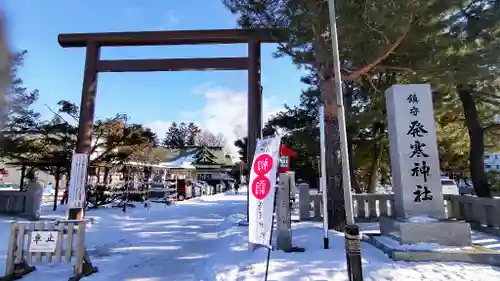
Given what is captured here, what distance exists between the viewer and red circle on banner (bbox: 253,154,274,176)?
435 centimetres

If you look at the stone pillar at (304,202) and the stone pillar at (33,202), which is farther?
the stone pillar at (33,202)

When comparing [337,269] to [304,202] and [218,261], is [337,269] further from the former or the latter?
[304,202]

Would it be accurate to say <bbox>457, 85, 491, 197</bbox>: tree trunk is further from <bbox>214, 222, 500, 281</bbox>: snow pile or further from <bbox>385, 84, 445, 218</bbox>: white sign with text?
<bbox>214, 222, 500, 281</bbox>: snow pile

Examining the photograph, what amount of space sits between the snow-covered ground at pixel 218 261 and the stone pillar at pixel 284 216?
26cm

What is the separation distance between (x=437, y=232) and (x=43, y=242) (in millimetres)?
6367

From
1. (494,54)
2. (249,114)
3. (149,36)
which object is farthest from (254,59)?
(494,54)

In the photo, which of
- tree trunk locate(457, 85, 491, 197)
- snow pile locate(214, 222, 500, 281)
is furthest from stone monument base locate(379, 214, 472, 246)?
tree trunk locate(457, 85, 491, 197)

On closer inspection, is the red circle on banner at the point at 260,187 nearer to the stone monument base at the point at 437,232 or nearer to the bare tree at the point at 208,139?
the stone monument base at the point at 437,232

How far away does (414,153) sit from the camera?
629 centimetres

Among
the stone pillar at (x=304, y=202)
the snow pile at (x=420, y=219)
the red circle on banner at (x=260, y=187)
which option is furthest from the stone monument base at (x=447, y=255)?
the stone pillar at (x=304, y=202)

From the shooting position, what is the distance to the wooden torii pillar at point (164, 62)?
9.87 m

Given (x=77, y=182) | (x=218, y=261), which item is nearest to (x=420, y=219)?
(x=218, y=261)

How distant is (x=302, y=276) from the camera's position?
4484 mm

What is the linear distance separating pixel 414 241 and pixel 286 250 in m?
2.18
